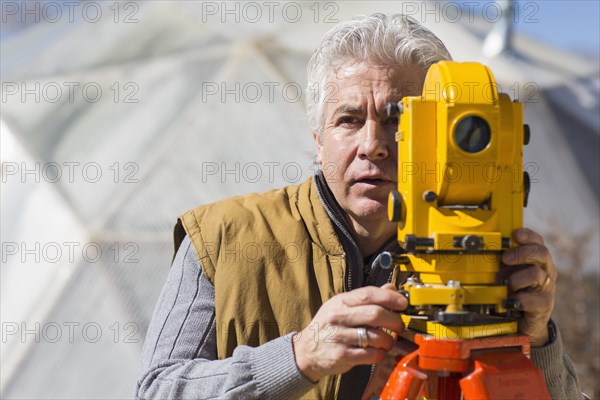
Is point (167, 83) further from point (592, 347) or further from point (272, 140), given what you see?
point (592, 347)

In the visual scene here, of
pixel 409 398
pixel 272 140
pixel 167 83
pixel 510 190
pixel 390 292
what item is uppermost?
pixel 167 83

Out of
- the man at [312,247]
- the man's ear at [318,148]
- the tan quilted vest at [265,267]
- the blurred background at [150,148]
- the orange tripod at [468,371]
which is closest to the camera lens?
the orange tripod at [468,371]

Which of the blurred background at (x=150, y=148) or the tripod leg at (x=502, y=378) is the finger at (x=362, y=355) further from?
the blurred background at (x=150, y=148)

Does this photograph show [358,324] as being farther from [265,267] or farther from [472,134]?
[265,267]

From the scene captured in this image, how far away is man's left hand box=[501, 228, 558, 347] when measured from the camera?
229cm

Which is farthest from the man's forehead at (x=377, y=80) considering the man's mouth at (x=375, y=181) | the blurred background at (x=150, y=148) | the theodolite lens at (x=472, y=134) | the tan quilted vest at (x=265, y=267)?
the blurred background at (x=150, y=148)

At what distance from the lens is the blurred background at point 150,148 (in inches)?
244

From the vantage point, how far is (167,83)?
7.55 meters

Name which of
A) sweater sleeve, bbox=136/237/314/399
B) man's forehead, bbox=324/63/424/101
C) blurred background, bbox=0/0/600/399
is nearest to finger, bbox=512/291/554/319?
sweater sleeve, bbox=136/237/314/399

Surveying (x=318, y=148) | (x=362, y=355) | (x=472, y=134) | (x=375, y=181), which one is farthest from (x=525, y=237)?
(x=318, y=148)

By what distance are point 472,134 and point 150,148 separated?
16.6 ft

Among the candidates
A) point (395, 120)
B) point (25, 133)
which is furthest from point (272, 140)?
point (395, 120)

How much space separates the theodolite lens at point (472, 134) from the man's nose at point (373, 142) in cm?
57

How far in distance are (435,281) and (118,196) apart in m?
4.77
